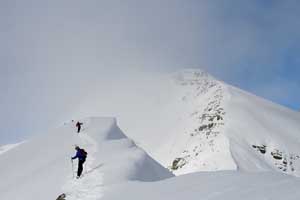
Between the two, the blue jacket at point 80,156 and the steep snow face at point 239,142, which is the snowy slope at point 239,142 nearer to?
the steep snow face at point 239,142

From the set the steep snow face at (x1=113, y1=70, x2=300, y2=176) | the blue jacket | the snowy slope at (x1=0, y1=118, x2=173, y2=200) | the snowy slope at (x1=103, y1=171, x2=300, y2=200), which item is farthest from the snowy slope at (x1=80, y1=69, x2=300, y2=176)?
the snowy slope at (x1=103, y1=171, x2=300, y2=200)

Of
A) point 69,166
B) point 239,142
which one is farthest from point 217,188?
point 239,142

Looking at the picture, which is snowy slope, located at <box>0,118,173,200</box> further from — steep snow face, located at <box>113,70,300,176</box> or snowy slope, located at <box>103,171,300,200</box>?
steep snow face, located at <box>113,70,300,176</box>

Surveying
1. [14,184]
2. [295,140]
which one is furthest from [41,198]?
[295,140]

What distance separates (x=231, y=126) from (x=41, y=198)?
156 metres

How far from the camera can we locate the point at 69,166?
3167 cm

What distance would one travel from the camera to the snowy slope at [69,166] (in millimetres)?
25141

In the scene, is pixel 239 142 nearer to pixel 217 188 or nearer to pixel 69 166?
pixel 69 166

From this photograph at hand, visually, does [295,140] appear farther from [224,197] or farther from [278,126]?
[224,197]

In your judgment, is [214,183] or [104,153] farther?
[104,153]

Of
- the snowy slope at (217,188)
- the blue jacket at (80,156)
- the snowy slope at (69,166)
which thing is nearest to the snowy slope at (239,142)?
the snowy slope at (69,166)

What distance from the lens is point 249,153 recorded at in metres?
150

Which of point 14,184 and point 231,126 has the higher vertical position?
point 14,184

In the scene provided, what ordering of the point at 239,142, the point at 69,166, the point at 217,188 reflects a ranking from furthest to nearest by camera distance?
the point at 239,142 → the point at 69,166 → the point at 217,188
